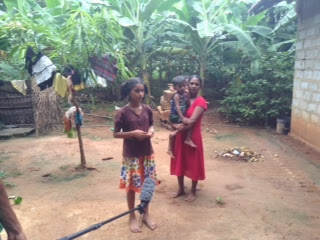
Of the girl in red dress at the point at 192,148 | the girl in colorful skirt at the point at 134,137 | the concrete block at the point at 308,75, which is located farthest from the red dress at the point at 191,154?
the concrete block at the point at 308,75

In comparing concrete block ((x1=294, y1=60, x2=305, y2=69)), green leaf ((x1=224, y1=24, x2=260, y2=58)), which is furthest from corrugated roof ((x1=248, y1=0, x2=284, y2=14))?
concrete block ((x1=294, y1=60, x2=305, y2=69))

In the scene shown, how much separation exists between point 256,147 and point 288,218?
11.1ft

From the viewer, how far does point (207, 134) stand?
797 centimetres

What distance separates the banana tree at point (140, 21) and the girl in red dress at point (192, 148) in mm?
4899

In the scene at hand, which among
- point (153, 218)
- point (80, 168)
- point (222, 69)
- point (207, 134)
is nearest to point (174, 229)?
point (153, 218)

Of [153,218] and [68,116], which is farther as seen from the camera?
[68,116]

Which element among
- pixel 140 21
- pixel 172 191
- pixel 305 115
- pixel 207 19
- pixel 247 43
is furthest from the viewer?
pixel 207 19

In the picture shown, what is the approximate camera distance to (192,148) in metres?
3.74

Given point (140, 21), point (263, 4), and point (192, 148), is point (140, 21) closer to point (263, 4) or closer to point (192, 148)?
point (263, 4)

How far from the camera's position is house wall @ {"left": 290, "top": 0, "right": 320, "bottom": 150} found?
6.23 m

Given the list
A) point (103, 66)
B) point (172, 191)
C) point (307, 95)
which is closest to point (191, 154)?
point (172, 191)

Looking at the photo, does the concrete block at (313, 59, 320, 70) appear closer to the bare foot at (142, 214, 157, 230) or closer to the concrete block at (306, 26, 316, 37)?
the concrete block at (306, 26, 316, 37)

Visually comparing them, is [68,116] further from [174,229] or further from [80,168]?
[174,229]

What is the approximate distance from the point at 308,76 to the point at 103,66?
4362 millimetres
